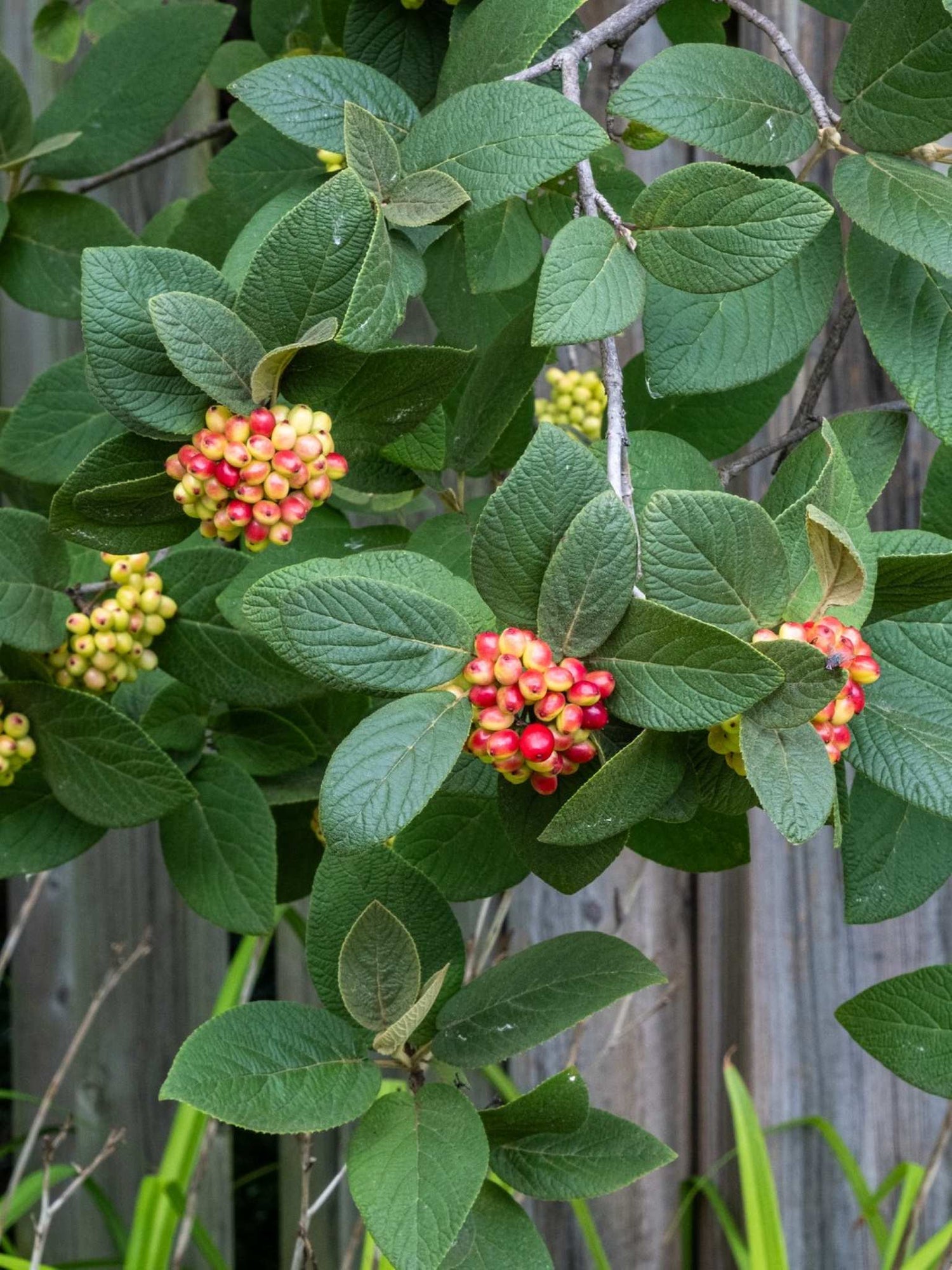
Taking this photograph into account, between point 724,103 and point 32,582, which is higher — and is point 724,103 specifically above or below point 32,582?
above

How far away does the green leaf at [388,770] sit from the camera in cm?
41

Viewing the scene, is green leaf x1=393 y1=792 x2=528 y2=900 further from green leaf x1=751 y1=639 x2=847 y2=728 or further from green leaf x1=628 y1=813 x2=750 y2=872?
green leaf x1=751 y1=639 x2=847 y2=728

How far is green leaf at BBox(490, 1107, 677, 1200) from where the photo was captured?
23.2 inches

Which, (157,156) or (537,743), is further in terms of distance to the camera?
(157,156)

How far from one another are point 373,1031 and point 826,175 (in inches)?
41.2

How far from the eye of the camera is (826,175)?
1.27 m

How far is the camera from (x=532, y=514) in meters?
0.45

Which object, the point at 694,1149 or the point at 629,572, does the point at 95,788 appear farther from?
the point at 694,1149

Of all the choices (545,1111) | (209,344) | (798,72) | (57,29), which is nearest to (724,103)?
(798,72)

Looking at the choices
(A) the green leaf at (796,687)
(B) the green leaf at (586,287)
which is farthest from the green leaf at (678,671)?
(B) the green leaf at (586,287)

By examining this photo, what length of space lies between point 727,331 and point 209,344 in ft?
0.84

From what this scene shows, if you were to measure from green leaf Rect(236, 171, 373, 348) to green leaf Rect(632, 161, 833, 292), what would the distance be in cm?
13

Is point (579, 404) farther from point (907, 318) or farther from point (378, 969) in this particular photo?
point (378, 969)

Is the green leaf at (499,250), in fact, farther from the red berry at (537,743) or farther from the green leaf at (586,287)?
the red berry at (537,743)
